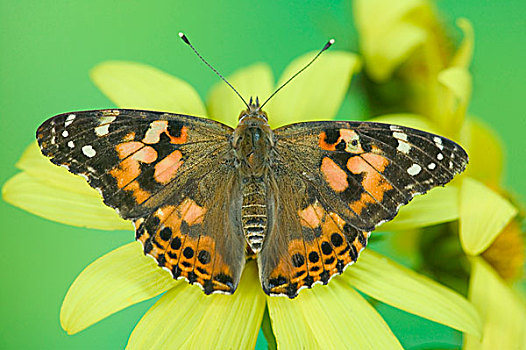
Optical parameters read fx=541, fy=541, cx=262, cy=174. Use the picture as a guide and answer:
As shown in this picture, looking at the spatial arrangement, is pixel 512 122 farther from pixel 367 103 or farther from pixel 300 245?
pixel 300 245

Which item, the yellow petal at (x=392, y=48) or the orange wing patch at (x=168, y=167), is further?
the yellow petal at (x=392, y=48)

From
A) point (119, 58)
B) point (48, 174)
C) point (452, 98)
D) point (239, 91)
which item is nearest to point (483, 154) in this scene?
point (452, 98)

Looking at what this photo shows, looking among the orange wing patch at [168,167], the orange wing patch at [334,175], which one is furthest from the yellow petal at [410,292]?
the orange wing patch at [168,167]

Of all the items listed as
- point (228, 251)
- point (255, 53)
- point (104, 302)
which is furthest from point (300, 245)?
point (255, 53)

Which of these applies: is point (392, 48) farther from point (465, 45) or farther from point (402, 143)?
point (402, 143)

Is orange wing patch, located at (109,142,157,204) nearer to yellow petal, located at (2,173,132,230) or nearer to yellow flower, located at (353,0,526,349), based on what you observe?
yellow petal, located at (2,173,132,230)

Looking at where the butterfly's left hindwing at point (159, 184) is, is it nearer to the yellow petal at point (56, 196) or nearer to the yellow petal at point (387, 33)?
the yellow petal at point (56, 196)

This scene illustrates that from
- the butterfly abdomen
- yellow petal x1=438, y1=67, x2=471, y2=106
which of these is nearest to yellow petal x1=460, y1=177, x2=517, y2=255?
yellow petal x1=438, y1=67, x2=471, y2=106
